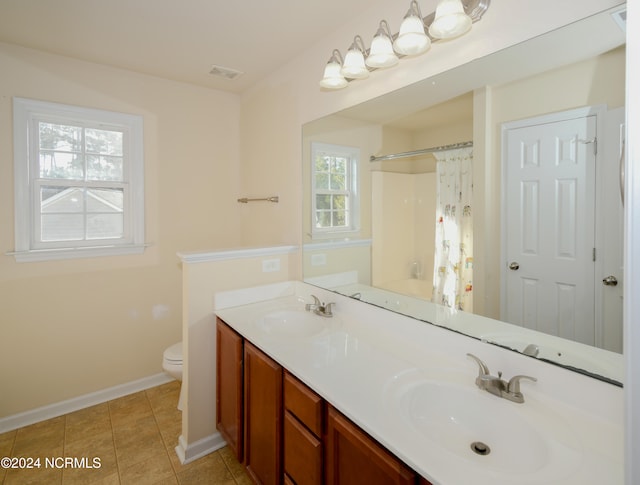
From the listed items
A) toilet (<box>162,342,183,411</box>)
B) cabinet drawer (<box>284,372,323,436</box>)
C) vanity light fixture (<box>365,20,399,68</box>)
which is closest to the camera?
cabinet drawer (<box>284,372,323,436</box>)

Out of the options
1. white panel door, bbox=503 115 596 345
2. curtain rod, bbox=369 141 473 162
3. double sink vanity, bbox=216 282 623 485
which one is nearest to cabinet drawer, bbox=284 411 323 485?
double sink vanity, bbox=216 282 623 485

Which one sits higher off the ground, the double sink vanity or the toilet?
the double sink vanity

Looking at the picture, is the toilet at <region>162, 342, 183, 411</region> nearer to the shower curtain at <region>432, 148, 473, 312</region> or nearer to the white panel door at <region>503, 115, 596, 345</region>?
the shower curtain at <region>432, 148, 473, 312</region>

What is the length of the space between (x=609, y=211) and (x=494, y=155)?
40cm

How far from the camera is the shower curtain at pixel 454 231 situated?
4.35 feet

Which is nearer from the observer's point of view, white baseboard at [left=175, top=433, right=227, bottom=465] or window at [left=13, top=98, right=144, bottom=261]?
white baseboard at [left=175, top=433, right=227, bottom=465]

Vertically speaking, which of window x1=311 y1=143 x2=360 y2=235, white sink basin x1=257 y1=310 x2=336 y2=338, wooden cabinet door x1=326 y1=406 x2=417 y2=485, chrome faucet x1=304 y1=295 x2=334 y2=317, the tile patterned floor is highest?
window x1=311 y1=143 x2=360 y2=235

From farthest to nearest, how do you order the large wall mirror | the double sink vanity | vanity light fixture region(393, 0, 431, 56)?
vanity light fixture region(393, 0, 431, 56) < the large wall mirror < the double sink vanity

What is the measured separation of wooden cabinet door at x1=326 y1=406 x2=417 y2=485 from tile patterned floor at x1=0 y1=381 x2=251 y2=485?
40.2 inches

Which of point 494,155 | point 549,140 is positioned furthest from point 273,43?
point 549,140

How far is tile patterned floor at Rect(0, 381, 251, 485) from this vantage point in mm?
1797

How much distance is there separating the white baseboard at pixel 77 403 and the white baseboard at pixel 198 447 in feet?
2.91

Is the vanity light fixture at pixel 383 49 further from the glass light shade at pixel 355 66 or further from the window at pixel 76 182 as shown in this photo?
the window at pixel 76 182

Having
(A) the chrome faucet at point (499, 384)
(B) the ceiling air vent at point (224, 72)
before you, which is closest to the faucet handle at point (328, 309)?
(A) the chrome faucet at point (499, 384)
